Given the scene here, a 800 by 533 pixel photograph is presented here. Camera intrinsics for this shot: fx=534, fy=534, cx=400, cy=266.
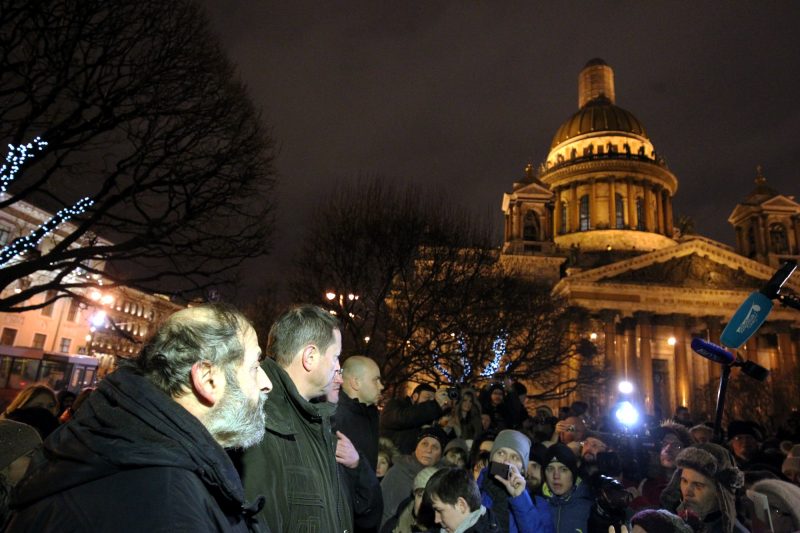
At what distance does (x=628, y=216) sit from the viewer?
2210 inches

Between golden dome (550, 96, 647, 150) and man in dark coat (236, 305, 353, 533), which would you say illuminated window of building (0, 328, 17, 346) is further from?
golden dome (550, 96, 647, 150)

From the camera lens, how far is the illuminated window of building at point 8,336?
4500 centimetres

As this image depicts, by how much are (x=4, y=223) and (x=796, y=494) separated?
143ft

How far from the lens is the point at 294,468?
2.40m

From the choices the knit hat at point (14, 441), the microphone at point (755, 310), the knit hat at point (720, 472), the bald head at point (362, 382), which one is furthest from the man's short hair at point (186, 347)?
the microphone at point (755, 310)

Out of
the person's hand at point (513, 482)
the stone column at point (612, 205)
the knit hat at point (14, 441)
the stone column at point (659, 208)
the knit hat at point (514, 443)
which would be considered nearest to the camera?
the knit hat at point (14, 441)

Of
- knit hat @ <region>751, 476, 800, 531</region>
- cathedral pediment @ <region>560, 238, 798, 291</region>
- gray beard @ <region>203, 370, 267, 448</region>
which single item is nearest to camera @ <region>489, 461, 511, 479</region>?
knit hat @ <region>751, 476, 800, 531</region>

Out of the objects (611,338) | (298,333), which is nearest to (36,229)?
(298,333)

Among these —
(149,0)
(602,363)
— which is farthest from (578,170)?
(149,0)

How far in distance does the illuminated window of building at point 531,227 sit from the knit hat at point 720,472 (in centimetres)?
4442

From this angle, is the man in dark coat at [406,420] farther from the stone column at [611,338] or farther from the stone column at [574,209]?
the stone column at [574,209]

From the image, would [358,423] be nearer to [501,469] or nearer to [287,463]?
[501,469]

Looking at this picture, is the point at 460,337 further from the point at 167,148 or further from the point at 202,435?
the point at 202,435

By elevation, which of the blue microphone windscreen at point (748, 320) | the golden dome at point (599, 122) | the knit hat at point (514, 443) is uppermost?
the golden dome at point (599, 122)
